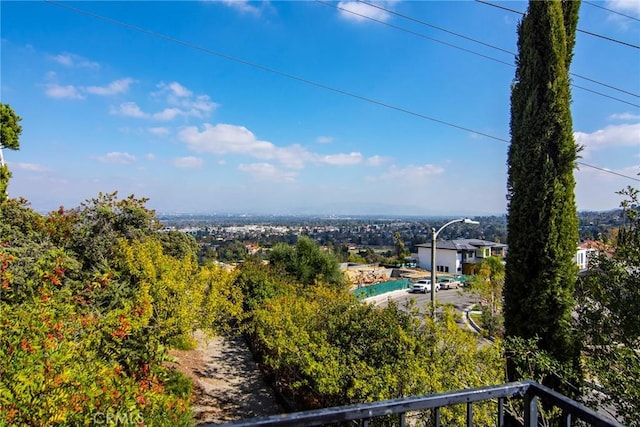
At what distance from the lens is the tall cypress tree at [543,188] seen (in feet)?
19.2

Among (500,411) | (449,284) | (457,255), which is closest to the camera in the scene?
(500,411)

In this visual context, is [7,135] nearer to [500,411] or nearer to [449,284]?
[500,411]

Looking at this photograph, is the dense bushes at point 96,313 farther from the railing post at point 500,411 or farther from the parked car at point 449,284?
the parked car at point 449,284

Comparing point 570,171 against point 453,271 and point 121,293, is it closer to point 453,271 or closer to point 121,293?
point 121,293

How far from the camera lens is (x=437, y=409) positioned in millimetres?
1484

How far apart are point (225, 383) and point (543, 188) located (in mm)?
9283

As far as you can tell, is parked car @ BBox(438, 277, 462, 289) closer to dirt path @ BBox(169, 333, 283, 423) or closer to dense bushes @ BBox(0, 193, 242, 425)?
dirt path @ BBox(169, 333, 283, 423)

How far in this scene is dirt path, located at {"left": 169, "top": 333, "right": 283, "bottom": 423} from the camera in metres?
7.95

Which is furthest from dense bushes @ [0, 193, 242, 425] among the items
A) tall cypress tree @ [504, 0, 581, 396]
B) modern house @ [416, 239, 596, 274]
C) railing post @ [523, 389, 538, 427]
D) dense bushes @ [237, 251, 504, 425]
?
modern house @ [416, 239, 596, 274]

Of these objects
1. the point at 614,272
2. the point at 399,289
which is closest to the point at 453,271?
the point at 399,289

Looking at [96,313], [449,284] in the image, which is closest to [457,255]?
[449,284]

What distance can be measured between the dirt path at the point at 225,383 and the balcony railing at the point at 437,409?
24.1ft

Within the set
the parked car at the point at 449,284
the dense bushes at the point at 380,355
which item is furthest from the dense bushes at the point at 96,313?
the parked car at the point at 449,284

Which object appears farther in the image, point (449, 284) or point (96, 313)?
point (449, 284)
